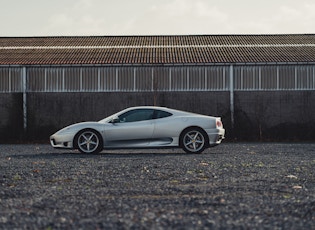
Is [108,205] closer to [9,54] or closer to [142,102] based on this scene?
[142,102]

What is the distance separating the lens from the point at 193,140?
1570 centimetres

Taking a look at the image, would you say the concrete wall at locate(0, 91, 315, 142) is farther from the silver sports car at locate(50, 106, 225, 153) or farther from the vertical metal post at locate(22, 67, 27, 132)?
the silver sports car at locate(50, 106, 225, 153)

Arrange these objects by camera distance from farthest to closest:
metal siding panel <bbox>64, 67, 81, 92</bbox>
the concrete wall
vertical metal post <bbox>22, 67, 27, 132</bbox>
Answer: metal siding panel <bbox>64, 67, 81, 92</bbox> < vertical metal post <bbox>22, 67, 27, 132</bbox> < the concrete wall

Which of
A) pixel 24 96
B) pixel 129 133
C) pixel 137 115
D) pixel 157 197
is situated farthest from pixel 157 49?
pixel 157 197

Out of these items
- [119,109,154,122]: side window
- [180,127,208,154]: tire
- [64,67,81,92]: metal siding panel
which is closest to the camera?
[180,127,208,154]: tire

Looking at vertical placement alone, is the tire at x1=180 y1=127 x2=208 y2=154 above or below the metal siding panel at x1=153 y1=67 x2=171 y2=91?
below

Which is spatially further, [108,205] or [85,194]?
[85,194]

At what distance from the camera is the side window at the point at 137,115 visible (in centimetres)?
1594

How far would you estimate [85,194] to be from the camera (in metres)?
7.05

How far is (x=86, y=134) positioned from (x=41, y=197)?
29.4 ft

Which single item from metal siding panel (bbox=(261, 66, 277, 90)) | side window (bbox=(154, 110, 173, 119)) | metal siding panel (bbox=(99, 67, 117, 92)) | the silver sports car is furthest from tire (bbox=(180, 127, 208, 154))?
metal siding panel (bbox=(261, 66, 277, 90))

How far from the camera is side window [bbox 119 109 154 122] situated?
52.3 feet

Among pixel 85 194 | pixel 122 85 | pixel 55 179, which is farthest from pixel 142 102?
pixel 85 194

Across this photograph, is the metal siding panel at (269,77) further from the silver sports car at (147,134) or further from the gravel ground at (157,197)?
the gravel ground at (157,197)
